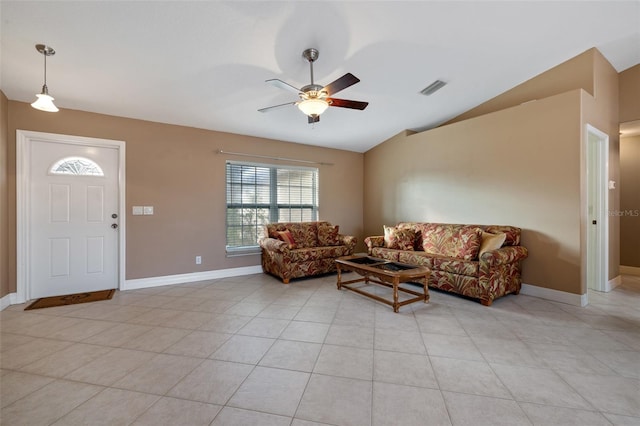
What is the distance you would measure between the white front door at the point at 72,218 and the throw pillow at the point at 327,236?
10.2 ft

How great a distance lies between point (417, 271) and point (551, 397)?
153 centimetres

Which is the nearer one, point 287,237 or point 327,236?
point 287,237

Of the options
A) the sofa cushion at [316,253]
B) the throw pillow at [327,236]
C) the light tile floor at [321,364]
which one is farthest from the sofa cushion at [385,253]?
the light tile floor at [321,364]

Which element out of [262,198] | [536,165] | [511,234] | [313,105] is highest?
[313,105]

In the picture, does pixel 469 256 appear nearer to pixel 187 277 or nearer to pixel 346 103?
pixel 346 103

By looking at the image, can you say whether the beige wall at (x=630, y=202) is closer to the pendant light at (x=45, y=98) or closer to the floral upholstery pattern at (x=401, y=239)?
the floral upholstery pattern at (x=401, y=239)

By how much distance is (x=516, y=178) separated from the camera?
3.64 meters

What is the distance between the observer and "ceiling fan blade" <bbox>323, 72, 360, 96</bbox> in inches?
88.2

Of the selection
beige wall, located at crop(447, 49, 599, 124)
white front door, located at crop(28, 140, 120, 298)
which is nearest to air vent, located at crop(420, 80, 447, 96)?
beige wall, located at crop(447, 49, 599, 124)

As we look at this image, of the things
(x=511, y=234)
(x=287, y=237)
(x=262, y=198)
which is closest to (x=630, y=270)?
(x=511, y=234)

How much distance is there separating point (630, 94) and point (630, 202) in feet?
6.44

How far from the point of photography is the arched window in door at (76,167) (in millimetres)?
3490

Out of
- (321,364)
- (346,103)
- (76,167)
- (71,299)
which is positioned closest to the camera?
(321,364)

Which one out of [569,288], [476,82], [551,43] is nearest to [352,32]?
[476,82]
